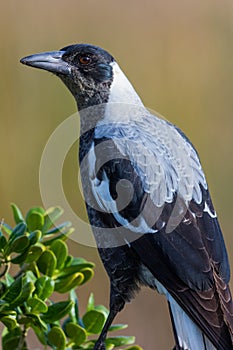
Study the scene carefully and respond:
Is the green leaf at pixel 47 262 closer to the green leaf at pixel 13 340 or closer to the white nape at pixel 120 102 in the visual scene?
the green leaf at pixel 13 340

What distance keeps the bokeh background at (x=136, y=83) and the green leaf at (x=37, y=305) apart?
5.42ft

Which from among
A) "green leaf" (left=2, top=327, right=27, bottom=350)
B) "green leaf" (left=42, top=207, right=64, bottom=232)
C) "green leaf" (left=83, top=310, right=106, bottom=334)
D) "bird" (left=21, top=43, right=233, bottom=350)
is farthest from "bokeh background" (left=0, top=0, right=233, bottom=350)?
"green leaf" (left=2, top=327, right=27, bottom=350)

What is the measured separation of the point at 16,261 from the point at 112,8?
2.26 m

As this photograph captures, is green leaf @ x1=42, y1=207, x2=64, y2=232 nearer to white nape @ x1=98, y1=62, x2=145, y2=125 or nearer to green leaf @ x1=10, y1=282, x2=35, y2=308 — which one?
green leaf @ x1=10, y1=282, x2=35, y2=308

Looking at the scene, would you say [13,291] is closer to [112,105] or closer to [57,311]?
[57,311]

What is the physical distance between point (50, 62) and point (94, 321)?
33.5 inches

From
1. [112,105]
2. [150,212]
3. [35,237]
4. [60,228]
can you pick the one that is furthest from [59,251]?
[112,105]

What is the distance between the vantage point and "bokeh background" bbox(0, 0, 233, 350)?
3.79 meters

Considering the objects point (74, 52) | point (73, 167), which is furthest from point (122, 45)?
point (74, 52)

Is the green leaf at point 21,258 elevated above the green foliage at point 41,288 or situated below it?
above

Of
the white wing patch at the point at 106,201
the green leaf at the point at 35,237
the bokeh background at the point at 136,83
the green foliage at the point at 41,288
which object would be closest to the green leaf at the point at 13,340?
the green foliage at the point at 41,288

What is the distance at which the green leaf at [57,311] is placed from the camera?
2055 mm

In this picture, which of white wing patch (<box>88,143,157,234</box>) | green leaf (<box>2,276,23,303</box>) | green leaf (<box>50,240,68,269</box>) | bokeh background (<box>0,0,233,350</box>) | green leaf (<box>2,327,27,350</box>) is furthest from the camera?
bokeh background (<box>0,0,233,350</box>)

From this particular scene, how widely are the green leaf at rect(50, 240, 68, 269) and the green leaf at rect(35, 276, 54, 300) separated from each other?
0.14 meters
